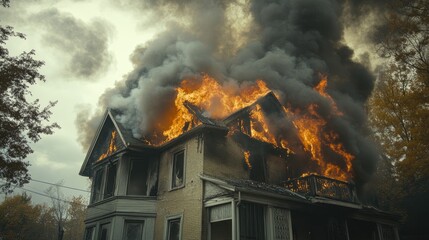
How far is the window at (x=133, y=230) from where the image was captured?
1401 cm

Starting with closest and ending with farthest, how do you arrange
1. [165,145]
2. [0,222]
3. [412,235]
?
[165,145], [412,235], [0,222]

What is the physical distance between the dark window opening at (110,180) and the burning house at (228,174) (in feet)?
0.18

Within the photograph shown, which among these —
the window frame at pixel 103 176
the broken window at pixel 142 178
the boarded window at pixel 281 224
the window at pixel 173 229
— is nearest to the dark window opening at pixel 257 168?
the boarded window at pixel 281 224

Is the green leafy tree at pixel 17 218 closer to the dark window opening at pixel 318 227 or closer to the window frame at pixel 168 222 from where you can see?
the window frame at pixel 168 222

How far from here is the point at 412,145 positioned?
1697cm

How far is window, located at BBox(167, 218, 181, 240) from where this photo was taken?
12922 millimetres

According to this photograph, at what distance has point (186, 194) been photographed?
42.4ft

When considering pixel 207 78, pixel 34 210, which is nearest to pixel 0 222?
pixel 34 210

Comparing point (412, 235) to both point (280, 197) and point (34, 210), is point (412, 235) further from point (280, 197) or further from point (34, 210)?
point (34, 210)

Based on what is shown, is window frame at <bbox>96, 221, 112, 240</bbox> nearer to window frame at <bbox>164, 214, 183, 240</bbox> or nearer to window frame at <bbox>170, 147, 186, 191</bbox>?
window frame at <bbox>164, 214, 183, 240</bbox>

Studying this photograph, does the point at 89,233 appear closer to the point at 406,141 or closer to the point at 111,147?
the point at 111,147

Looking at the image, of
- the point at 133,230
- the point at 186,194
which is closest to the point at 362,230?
the point at 186,194

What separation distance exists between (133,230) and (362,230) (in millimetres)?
11146

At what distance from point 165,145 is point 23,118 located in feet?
20.3
